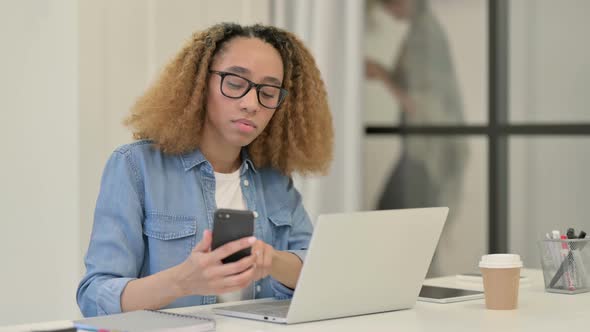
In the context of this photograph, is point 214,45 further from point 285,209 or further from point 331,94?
point 331,94

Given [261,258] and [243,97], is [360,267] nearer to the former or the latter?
[261,258]

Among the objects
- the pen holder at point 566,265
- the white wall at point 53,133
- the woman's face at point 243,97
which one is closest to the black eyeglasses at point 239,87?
the woman's face at point 243,97

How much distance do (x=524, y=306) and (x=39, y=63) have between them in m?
1.96

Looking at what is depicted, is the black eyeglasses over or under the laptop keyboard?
over

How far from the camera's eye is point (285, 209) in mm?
2328

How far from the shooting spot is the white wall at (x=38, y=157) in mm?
3051

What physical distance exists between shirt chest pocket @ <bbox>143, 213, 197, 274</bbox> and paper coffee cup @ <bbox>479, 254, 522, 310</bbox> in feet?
2.29

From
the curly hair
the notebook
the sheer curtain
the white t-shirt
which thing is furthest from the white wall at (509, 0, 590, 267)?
the notebook

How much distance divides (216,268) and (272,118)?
2.88ft

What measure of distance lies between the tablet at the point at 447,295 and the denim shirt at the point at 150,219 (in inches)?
11.9

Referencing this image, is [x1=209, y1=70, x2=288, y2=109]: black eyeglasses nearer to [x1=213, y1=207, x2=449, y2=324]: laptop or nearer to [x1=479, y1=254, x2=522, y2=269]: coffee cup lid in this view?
[x1=213, y1=207, x2=449, y2=324]: laptop

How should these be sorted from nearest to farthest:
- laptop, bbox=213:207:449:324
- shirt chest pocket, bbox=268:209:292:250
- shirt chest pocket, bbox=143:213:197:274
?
laptop, bbox=213:207:449:324, shirt chest pocket, bbox=143:213:197:274, shirt chest pocket, bbox=268:209:292:250

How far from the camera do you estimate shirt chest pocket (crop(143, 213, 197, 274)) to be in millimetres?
2047

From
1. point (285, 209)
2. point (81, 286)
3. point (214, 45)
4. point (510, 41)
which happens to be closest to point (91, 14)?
point (214, 45)
